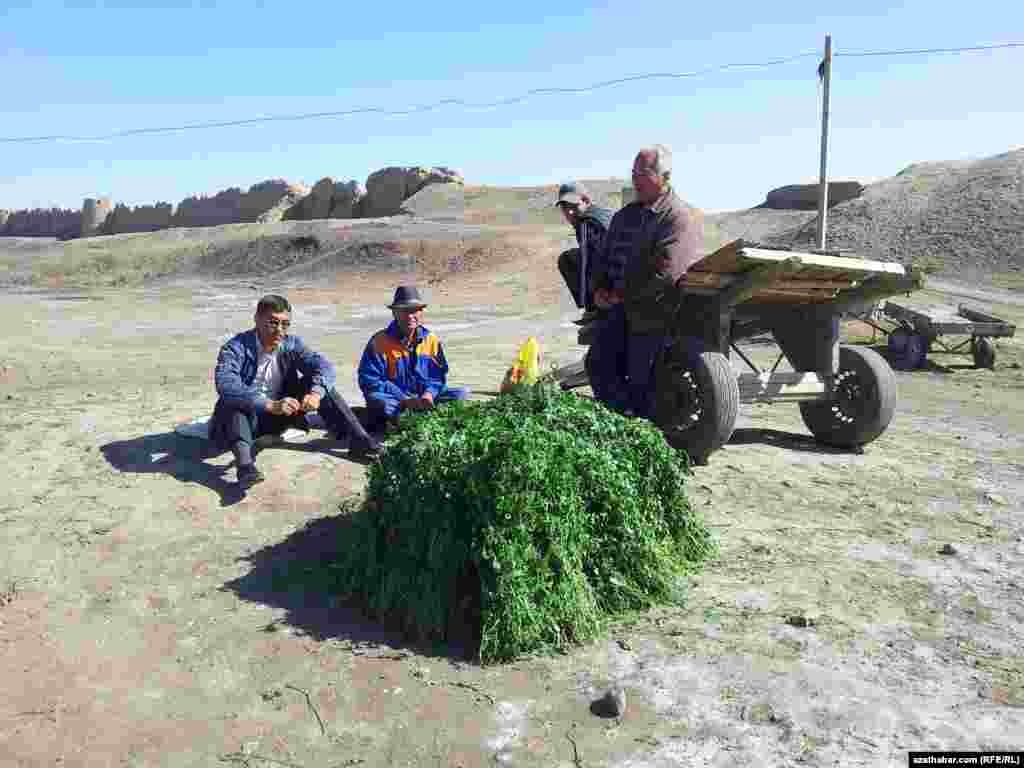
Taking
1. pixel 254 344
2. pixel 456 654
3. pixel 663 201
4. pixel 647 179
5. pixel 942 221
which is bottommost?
pixel 456 654

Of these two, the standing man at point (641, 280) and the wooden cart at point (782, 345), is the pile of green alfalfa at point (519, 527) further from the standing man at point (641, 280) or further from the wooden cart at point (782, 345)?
the standing man at point (641, 280)

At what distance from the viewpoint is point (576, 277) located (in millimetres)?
7023

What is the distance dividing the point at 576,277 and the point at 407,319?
1.45m

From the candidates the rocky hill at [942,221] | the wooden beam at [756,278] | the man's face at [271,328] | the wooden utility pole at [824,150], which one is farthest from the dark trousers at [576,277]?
the rocky hill at [942,221]

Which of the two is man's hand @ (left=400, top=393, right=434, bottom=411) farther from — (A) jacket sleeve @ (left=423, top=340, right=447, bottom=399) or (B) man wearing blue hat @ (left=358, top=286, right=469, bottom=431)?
(A) jacket sleeve @ (left=423, top=340, right=447, bottom=399)

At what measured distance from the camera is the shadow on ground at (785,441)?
6979 mm

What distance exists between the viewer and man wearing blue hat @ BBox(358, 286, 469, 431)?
20.3 feet

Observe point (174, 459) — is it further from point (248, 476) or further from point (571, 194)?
point (571, 194)

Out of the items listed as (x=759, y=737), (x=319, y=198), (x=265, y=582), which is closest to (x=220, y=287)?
(x=319, y=198)

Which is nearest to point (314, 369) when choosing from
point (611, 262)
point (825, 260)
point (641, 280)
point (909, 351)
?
point (611, 262)

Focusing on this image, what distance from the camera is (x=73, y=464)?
6152 millimetres

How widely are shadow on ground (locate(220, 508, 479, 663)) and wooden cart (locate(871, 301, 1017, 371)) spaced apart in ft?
31.3

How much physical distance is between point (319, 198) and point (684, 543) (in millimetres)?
45925

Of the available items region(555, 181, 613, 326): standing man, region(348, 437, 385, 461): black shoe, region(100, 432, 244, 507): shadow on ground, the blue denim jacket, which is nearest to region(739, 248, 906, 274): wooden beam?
region(555, 181, 613, 326): standing man
